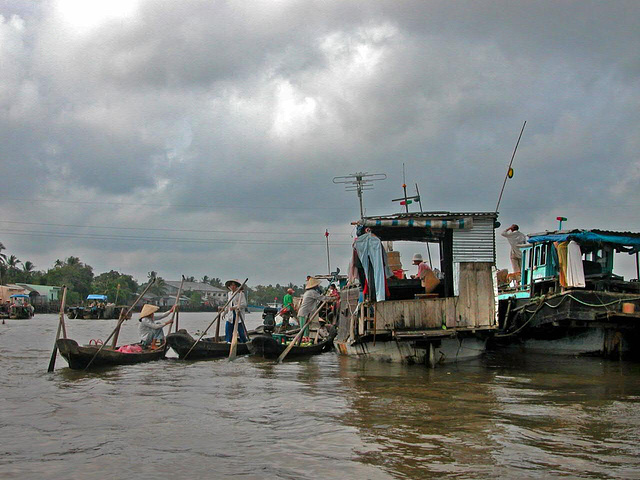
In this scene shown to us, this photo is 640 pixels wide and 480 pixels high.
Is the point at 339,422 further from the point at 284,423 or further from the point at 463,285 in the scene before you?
the point at 463,285

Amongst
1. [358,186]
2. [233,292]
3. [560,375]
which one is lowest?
[560,375]

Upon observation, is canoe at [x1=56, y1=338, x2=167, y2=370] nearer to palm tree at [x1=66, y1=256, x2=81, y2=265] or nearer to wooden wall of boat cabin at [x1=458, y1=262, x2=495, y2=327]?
wooden wall of boat cabin at [x1=458, y1=262, x2=495, y2=327]

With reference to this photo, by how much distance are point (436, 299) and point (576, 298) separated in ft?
11.1

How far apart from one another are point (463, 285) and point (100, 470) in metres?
8.38

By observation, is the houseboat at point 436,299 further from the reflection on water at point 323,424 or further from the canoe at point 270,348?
the canoe at point 270,348

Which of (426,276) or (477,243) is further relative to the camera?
(426,276)

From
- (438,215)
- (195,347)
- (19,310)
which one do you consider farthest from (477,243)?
(19,310)

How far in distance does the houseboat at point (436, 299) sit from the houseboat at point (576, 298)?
6.99ft

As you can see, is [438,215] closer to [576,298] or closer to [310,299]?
[576,298]

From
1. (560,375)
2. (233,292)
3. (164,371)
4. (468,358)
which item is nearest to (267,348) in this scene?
(233,292)

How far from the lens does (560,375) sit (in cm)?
1175

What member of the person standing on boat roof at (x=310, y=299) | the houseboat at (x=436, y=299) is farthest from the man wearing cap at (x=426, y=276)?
the person standing on boat roof at (x=310, y=299)

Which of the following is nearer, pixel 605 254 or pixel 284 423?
pixel 284 423

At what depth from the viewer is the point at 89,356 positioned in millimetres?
12133
